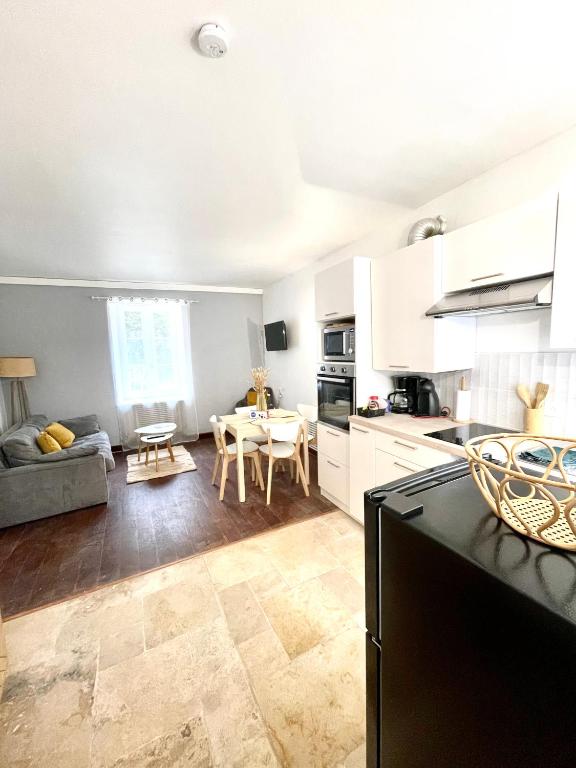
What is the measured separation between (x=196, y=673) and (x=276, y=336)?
158 inches

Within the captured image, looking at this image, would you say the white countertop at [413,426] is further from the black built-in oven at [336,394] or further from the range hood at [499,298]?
the range hood at [499,298]

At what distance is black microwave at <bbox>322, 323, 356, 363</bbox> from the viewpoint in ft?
8.79

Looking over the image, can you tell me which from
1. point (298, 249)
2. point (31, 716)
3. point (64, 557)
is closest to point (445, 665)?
point (31, 716)

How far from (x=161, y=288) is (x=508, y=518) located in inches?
210

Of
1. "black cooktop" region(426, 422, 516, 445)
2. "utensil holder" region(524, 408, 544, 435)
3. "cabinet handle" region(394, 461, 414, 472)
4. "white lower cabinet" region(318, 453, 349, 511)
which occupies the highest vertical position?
"utensil holder" region(524, 408, 544, 435)

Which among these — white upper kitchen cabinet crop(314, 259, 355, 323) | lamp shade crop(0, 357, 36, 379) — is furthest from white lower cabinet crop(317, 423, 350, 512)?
lamp shade crop(0, 357, 36, 379)

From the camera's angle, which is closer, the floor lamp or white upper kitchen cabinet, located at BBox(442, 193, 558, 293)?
white upper kitchen cabinet, located at BBox(442, 193, 558, 293)

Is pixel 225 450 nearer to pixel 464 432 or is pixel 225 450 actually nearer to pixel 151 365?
pixel 464 432

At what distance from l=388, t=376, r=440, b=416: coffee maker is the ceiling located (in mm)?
1397

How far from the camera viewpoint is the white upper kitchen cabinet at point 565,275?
1477mm

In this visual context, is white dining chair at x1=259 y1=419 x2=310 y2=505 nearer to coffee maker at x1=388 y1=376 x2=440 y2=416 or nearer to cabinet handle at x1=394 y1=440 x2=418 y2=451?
coffee maker at x1=388 y1=376 x2=440 y2=416

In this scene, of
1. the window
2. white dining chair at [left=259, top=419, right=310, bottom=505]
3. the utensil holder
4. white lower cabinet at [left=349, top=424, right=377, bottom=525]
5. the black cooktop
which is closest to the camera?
the utensil holder

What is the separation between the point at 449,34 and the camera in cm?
116

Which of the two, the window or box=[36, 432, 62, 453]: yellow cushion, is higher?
the window
